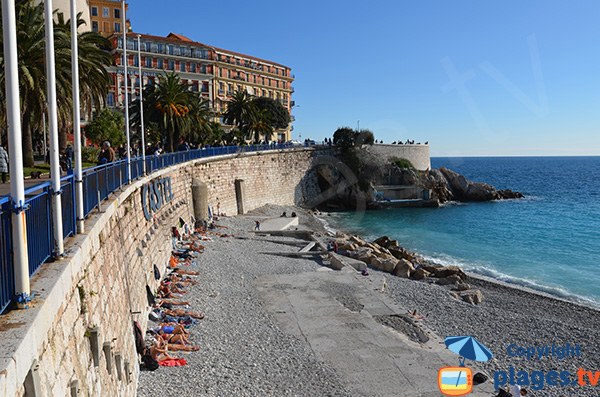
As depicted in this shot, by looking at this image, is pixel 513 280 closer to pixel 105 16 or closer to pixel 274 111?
pixel 274 111

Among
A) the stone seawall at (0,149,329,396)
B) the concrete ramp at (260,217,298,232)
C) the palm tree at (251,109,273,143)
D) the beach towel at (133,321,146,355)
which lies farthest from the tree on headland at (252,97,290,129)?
the beach towel at (133,321,146,355)

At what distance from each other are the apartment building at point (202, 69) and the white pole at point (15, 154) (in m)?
51.7

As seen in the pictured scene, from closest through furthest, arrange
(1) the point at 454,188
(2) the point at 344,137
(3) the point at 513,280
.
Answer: (3) the point at 513,280, (2) the point at 344,137, (1) the point at 454,188

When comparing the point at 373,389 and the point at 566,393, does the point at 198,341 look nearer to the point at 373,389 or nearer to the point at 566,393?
the point at 373,389

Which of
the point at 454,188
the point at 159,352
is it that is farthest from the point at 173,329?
the point at 454,188

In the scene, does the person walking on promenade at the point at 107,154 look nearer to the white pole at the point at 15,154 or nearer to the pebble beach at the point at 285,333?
the pebble beach at the point at 285,333

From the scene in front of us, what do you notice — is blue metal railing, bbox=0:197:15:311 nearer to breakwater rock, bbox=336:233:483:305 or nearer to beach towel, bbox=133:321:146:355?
beach towel, bbox=133:321:146:355

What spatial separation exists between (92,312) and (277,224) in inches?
1053

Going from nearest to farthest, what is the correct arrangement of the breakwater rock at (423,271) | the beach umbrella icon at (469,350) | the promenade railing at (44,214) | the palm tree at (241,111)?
1. the promenade railing at (44,214)
2. the beach umbrella icon at (469,350)
3. the breakwater rock at (423,271)
4. the palm tree at (241,111)

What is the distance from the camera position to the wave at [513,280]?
23.5m

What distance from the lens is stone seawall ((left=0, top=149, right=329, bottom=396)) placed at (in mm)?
4195

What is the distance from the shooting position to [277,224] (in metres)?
34.0

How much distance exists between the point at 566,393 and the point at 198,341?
1018 centimetres

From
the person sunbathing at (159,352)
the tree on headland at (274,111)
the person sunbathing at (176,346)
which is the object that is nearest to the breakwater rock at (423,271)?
the person sunbathing at (176,346)
